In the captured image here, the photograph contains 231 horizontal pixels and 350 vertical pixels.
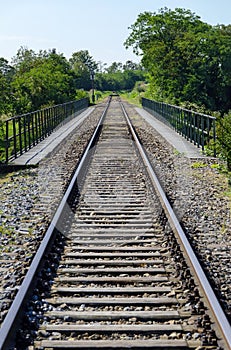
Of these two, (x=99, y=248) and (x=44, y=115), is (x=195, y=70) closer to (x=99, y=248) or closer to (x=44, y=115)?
(x=44, y=115)

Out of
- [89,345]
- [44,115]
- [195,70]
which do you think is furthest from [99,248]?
[195,70]

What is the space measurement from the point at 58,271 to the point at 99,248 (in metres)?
0.84

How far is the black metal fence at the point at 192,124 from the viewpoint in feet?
47.9

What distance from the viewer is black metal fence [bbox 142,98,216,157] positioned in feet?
47.9

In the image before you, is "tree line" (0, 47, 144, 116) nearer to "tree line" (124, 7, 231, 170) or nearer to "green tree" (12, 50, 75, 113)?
"green tree" (12, 50, 75, 113)

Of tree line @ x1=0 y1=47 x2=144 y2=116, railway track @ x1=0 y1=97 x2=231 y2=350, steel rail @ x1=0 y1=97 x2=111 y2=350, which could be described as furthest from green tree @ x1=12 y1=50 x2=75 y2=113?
steel rail @ x1=0 y1=97 x2=111 y2=350

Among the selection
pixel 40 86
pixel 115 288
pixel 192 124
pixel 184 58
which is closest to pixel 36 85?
pixel 40 86

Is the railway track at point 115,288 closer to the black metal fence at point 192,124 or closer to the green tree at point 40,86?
the black metal fence at point 192,124

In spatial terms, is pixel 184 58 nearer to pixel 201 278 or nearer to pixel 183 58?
pixel 183 58

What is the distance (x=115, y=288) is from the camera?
4.88m

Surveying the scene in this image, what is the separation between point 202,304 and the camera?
4453mm

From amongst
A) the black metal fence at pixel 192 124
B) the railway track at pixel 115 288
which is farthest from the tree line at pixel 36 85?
the railway track at pixel 115 288

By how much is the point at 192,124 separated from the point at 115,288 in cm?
1342

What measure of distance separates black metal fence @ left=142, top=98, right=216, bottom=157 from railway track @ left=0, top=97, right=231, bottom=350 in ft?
22.4
